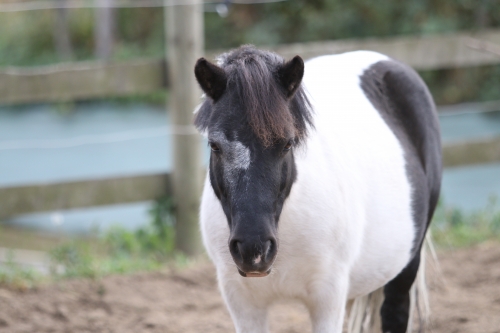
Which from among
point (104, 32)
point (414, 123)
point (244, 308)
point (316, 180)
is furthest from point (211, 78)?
point (104, 32)

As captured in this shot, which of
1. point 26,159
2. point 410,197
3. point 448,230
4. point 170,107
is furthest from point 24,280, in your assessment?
point 26,159

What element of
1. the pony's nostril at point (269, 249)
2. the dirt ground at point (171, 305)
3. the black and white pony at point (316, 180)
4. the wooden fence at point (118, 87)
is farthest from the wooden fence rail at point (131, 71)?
the pony's nostril at point (269, 249)

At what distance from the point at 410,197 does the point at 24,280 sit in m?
2.57

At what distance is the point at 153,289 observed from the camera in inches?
158

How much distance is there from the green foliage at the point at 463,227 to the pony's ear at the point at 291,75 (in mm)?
3247

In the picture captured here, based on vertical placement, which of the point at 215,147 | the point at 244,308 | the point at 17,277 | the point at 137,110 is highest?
the point at 215,147

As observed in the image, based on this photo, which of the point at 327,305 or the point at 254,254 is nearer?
the point at 254,254

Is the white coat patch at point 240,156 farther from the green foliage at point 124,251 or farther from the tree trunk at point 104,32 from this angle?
the tree trunk at point 104,32

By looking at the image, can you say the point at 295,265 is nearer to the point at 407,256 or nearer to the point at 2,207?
the point at 407,256

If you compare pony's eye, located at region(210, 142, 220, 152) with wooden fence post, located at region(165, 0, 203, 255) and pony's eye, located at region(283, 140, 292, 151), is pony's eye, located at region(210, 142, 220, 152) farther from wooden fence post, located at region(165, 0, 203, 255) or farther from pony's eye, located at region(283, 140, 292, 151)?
wooden fence post, located at region(165, 0, 203, 255)

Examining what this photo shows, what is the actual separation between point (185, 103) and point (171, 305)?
1.62 meters

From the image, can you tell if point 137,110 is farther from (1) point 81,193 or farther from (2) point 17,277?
(2) point 17,277

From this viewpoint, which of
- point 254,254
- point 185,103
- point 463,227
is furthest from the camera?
point 463,227

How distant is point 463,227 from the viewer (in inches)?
201
